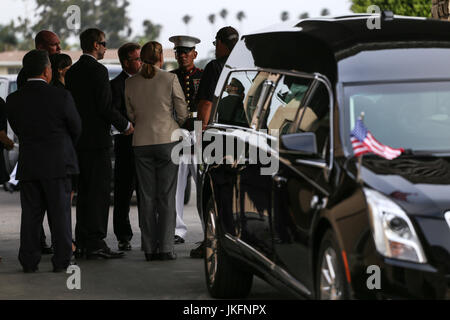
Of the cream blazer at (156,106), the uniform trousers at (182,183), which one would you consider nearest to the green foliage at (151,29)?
the uniform trousers at (182,183)

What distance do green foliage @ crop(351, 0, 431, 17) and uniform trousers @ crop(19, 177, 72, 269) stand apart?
2499cm

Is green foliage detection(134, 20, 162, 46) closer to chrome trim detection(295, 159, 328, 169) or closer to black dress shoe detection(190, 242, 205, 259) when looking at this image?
black dress shoe detection(190, 242, 205, 259)

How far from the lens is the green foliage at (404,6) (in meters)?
35.2

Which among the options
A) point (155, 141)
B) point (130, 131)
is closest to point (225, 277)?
point (155, 141)

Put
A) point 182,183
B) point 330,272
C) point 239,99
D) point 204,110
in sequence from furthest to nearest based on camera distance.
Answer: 1. point 182,183
2. point 204,110
3. point 239,99
4. point 330,272

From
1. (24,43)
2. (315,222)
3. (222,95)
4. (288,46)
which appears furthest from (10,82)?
(24,43)

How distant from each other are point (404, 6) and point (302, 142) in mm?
31024

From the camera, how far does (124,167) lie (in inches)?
478

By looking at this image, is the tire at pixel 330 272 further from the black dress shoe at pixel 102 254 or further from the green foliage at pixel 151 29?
the green foliage at pixel 151 29

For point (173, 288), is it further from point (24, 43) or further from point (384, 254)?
point (24, 43)

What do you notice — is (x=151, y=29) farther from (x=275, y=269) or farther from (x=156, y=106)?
(x=275, y=269)

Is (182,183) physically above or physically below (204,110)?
below

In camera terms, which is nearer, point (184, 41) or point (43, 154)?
point (43, 154)

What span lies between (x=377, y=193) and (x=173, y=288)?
3911mm
